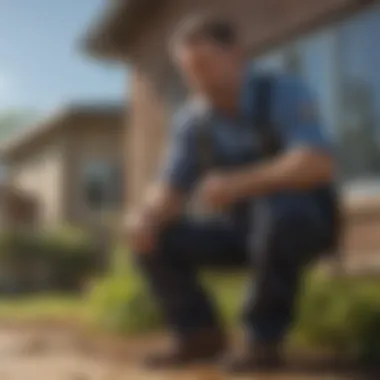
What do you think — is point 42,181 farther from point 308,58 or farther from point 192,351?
point 308,58

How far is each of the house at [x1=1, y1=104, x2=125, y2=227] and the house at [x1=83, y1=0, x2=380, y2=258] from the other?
0.06m

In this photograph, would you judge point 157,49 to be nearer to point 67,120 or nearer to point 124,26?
point 124,26

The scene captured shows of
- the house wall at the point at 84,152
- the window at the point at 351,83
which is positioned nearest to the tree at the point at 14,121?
the house wall at the point at 84,152

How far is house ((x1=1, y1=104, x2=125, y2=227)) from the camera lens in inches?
77.0

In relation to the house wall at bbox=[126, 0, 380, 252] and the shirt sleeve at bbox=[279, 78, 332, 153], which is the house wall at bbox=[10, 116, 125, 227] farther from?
the shirt sleeve at bbox=[279, 78, 332, 153]

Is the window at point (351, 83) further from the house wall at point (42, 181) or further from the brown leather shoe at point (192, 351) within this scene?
the brown leather shoe at point (192, 351)

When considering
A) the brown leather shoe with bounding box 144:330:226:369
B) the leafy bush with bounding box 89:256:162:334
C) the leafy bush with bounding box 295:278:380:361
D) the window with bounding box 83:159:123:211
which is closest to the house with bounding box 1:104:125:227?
the window with bounding box 83:159:123:211

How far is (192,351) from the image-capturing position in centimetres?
176

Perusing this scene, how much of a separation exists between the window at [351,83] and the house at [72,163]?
1.51 ft

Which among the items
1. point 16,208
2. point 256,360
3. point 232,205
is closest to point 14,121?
point 16,208

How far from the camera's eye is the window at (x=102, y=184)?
212cm

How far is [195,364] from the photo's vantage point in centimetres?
172

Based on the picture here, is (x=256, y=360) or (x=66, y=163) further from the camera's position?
(x=66, y=163)

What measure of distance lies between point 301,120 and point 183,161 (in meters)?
0.22
